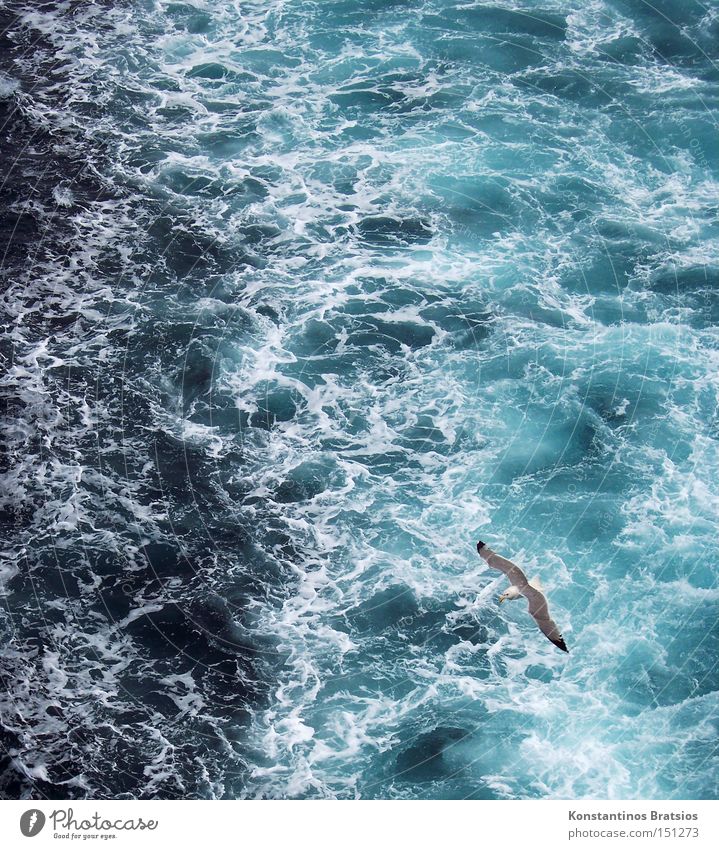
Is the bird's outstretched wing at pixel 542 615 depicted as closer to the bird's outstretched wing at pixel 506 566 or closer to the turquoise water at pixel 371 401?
the bird's outstretched wing at pixel 506 566

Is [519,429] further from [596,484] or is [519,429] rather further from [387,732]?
[387,732]

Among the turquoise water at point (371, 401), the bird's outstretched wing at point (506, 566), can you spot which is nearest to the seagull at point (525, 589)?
the bird's outstretched wing at point (506, 566)

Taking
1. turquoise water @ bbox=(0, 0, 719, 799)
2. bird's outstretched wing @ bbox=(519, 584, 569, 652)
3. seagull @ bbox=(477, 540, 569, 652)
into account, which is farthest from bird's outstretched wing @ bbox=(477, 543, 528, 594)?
turquoise water @ bbox=(0, 0, 719, 799)
